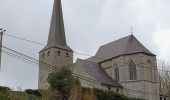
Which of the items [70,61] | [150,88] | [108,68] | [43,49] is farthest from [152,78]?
[43,49]

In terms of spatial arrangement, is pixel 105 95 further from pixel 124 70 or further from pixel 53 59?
pixel 53 59

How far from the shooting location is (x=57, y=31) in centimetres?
Result: 6688

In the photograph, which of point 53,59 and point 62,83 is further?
point 53,59

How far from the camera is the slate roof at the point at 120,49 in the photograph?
5519cm

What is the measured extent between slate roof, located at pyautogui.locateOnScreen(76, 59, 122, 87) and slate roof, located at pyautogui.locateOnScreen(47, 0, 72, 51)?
9825 mm

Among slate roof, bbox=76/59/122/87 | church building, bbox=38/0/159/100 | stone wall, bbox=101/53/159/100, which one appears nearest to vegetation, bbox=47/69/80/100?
church building, bbox=38/0/159/100

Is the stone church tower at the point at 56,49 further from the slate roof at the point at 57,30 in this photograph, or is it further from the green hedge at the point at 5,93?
the green hedge at the point at 5,93

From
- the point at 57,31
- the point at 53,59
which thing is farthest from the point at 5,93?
the point at 57,31

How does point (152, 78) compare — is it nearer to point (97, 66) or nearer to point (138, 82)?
point (138, 82)

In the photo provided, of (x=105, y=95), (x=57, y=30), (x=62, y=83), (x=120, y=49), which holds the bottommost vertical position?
(x=105, y=95)

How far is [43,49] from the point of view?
222 ft

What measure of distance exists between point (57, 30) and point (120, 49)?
46.5 ft

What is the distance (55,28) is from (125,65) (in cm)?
1713

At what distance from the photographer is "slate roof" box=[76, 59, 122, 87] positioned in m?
54.0
